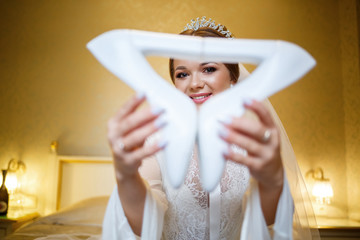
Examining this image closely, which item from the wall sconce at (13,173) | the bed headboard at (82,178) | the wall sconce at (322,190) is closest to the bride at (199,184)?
the wall sconce at (322,190)

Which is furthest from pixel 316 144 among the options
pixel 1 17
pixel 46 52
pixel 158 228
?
pixel 1 17

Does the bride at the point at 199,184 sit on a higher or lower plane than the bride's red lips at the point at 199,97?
lower

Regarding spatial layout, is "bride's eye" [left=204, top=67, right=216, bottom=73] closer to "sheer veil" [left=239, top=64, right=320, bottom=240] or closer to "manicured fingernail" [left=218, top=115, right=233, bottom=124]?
"sheer veil" [left=239, top=64, right=320, bottom=240]

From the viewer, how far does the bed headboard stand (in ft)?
9.04

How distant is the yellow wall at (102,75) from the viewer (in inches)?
112

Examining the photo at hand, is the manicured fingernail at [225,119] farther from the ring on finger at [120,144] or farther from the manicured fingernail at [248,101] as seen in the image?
the ring on finger at [120,144]

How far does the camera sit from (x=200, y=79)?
113 cm

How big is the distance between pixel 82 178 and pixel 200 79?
213 centimetres

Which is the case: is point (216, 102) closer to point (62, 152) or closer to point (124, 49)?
point (124, 49)

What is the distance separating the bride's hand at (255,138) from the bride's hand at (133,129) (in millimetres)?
133

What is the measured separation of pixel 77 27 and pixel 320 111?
279 centimetres

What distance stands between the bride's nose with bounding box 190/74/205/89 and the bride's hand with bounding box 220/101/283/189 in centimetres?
60

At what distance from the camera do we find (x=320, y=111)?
2.88 meters

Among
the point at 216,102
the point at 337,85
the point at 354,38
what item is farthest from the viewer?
the point at 337,85
